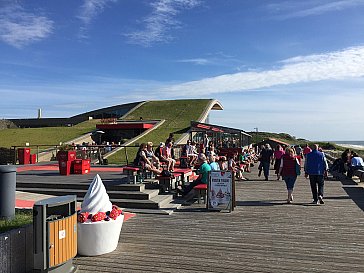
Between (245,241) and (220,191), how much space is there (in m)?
2.53

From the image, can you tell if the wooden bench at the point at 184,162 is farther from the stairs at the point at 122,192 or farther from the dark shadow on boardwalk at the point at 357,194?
the dark shadow on boardwalk at the point at 357,194

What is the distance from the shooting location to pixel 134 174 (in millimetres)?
10039

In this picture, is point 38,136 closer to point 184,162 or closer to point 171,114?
point 171,114

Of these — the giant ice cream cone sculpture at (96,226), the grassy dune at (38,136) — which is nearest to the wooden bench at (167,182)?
the giant ice cream cone sculpture at (96,226)

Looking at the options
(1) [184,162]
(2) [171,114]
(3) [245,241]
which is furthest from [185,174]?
(2) [171,114]

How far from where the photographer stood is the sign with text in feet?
28.0

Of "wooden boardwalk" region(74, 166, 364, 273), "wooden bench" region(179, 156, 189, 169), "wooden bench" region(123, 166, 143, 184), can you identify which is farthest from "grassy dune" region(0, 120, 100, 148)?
"wooden boardwalk" region(74, 166, 364, 273)

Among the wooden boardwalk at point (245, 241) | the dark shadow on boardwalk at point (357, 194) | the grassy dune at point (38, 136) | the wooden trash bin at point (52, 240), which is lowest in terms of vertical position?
the wooden boardwalk at point (245, 241)

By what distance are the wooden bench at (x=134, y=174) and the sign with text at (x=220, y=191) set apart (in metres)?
2.32

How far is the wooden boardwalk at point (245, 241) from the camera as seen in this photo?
495 centimetres

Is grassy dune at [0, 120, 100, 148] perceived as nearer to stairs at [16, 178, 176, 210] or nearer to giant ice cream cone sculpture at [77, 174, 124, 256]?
stairs at [16, 178, 176, 210]

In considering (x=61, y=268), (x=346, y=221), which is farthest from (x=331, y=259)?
(x=61, y=268)

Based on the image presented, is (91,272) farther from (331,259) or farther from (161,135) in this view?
(161,135)

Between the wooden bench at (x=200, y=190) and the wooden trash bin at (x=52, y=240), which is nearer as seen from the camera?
the wooden trash bin at (x=52, y=240)
